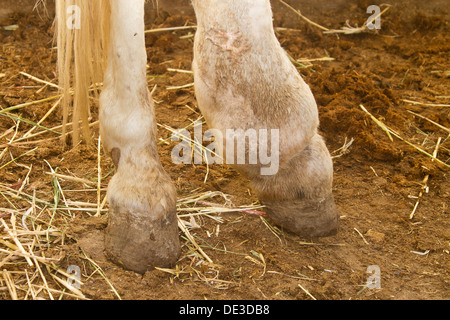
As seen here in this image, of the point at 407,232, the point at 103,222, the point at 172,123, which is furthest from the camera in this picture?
the point at 172,123

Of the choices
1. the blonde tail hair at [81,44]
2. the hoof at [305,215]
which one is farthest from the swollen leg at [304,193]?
the blonde tail hair at [81,44]

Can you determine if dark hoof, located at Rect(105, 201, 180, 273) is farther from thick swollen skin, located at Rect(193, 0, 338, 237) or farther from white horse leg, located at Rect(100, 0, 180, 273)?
thick swollen skin, located at Rect(193, 0, 338, 237)

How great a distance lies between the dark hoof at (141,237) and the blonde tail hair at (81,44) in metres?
0.39

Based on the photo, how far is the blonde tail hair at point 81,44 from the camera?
208 cm

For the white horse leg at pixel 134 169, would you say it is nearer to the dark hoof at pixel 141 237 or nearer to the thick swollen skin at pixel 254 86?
the dark hoof at pixel 141 237

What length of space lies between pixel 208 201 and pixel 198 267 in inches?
20.0

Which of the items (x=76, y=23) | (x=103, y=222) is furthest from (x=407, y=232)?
(x=76, y=23)

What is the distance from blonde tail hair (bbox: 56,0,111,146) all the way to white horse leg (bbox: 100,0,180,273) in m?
0.12

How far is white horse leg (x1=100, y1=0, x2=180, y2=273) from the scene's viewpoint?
2045 mm

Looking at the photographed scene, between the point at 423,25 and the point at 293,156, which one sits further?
the point at 423,25

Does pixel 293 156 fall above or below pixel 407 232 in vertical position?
above

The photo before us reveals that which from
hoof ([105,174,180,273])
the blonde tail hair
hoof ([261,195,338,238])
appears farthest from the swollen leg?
the blonde tail hair

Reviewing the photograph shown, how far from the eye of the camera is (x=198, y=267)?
2.27 m

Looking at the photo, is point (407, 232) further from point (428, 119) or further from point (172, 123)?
point (172, 123)
